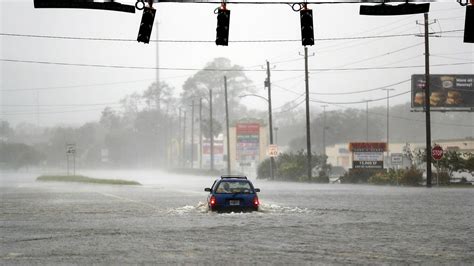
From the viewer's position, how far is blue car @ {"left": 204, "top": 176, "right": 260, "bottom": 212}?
25.9 metres

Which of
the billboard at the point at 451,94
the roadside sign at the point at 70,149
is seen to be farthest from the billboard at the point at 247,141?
the roadside sign at the point at 70,149

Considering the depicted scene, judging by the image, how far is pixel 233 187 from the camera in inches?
1037

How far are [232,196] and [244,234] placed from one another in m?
6.56

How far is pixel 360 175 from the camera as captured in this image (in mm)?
60938

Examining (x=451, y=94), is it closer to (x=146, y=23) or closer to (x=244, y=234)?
(x=244, y=234)

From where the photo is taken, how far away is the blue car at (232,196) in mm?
25922

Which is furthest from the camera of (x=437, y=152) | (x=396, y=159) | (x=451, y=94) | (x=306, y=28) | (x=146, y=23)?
(x=451, y=94)

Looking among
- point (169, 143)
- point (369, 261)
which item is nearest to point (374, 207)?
point (369, 261)

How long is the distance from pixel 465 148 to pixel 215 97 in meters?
88.4

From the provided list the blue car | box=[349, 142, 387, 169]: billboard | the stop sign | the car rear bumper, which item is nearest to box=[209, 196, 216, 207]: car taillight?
the blue car

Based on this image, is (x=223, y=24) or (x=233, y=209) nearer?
(x=223, y=24)

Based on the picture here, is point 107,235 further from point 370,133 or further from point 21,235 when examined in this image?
point 370,133

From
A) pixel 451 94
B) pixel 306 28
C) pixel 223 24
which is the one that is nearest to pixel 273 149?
pixel 451 94

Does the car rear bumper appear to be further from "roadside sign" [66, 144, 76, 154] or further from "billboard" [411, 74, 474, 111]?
"billboard" [411, 74, 474, 111]
